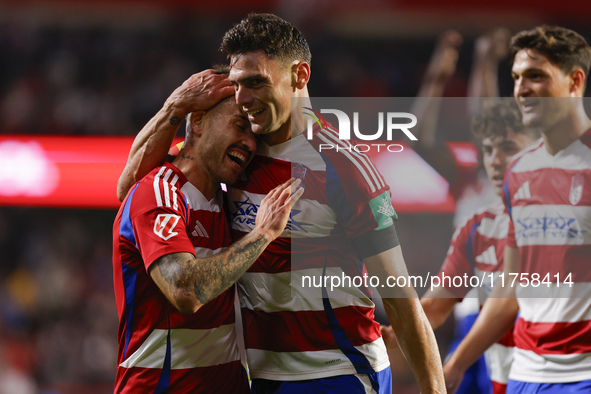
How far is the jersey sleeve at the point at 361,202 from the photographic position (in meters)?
2.75

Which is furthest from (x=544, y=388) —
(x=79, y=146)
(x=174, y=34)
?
(x=174, y=34)

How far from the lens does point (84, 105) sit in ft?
34.5

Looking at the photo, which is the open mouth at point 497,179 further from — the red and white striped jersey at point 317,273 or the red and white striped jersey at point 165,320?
the red and white striped jersey at point 165,320

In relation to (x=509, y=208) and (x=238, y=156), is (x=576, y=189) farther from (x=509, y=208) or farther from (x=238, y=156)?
(x=238, y=156)

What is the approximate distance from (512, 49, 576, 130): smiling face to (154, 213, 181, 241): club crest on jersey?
2088 mm

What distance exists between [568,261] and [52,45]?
33.4 ft

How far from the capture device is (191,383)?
2830 mm

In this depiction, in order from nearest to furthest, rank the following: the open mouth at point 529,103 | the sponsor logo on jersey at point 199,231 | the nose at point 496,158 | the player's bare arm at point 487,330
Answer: the sponsor logo on jersey at point 199,231
the open mouth at point 529,103
the player's bare arm at point 487,330
the nose at point 496,158

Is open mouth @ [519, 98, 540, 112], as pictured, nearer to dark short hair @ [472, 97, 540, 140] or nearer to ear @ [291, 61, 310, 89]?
dark short hair @ [472, 97, 540, 140]

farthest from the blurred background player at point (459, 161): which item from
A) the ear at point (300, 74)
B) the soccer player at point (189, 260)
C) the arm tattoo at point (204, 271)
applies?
the arm tattoo at point (204, 271)

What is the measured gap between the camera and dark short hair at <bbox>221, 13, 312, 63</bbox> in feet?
9.45

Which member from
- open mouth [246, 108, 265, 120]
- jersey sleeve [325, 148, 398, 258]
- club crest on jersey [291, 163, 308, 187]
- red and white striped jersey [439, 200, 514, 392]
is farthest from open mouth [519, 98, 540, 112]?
open mouth [246, 108, 265, 120]

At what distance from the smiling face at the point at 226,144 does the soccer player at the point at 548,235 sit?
1.63 metres

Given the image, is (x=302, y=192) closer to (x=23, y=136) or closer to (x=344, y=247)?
(x=344, y=247)
